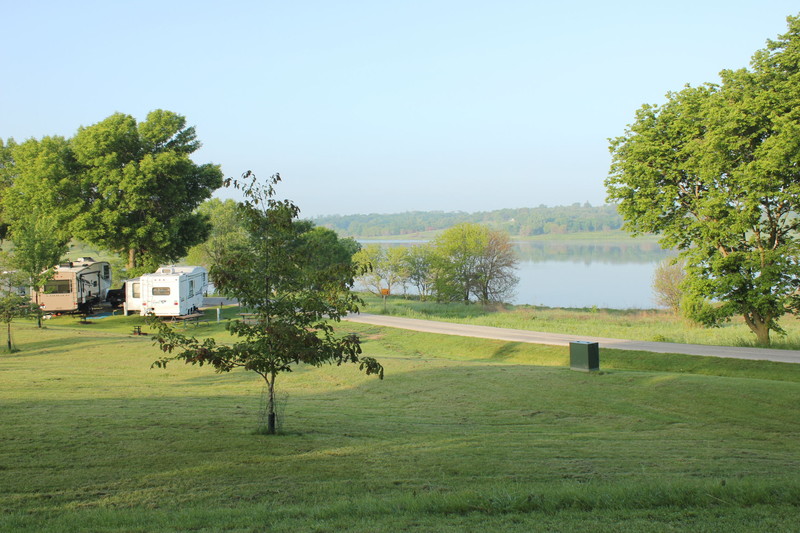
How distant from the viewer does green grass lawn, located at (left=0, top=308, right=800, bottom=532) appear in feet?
18.5

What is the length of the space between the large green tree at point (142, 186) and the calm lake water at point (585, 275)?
120 ft

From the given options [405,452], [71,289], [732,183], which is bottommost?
[405,452]

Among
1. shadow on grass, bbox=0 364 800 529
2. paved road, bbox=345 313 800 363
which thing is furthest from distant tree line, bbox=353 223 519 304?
shadow on grass, bbox=0 364 800 529

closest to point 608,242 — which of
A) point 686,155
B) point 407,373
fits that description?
point 686,155

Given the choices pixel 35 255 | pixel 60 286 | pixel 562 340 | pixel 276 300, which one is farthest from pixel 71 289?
pixel 276 300

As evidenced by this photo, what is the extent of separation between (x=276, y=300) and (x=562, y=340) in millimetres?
17042

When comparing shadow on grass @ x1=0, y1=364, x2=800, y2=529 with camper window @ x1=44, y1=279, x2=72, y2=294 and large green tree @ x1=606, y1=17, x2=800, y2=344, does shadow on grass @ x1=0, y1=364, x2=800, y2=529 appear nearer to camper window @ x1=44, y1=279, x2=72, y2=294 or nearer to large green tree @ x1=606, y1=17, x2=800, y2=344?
large green tree @ x1=606, y1=17, x2=800, y2=344

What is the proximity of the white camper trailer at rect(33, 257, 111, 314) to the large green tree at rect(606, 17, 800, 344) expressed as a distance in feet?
93.5

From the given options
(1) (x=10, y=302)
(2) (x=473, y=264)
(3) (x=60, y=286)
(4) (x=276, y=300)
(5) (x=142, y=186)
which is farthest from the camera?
(2) (x=473, y=264)

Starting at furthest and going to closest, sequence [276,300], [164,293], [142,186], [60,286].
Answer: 1. [142,186]
2. [60,286]
3. [164,293]
4. [276,300]

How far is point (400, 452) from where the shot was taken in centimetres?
841

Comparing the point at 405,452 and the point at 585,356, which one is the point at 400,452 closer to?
the point at 405,452

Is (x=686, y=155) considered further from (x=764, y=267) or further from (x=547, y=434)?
(x=547, y=434)

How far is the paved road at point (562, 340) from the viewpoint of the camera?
66.6ft
